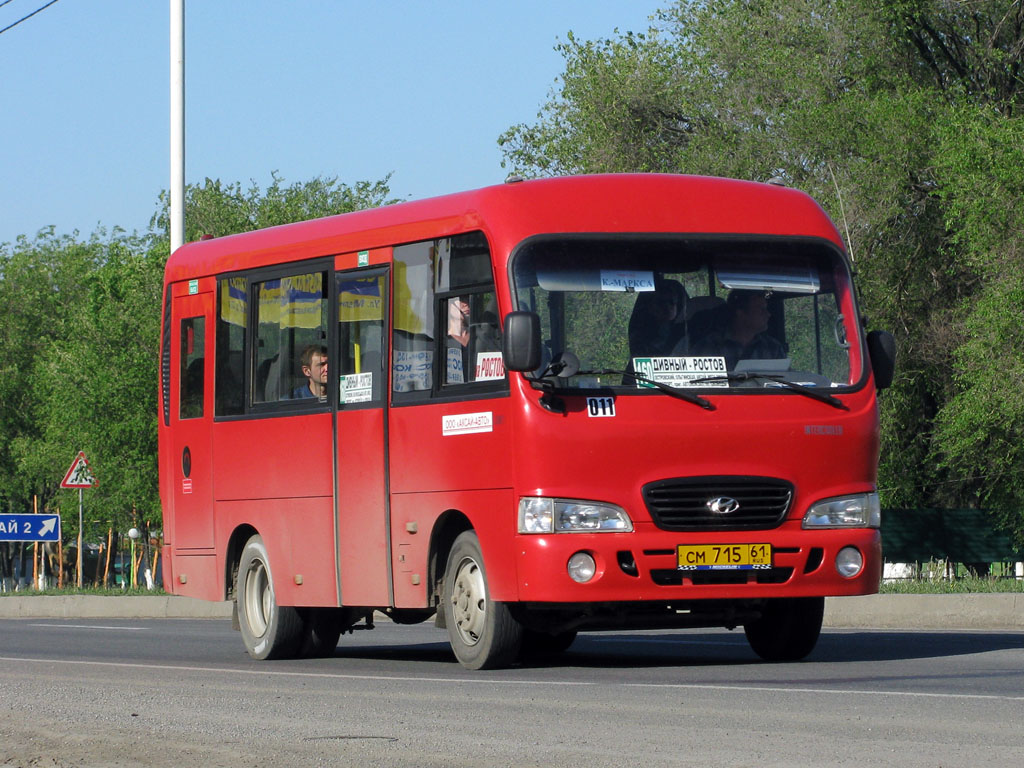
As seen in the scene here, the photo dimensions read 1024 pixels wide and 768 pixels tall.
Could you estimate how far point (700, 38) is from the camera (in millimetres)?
40938

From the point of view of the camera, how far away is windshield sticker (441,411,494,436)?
1232 cm

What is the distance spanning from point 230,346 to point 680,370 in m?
4.80

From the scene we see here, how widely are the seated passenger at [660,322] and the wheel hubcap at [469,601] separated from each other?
178 centimetres

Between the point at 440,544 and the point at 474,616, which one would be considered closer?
the point at 474,616

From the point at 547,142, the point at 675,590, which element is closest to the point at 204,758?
the point at 675,590

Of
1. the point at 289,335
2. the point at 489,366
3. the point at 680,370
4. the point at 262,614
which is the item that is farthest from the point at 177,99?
the point at 680,370

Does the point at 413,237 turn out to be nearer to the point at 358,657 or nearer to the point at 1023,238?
the point at 358,657

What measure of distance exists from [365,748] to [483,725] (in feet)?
3.25

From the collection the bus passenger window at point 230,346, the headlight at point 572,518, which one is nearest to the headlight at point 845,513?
the headlight at point 572,518

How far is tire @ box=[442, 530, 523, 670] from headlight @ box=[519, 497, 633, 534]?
0.62 metres

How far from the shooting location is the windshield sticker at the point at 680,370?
12.1 meters

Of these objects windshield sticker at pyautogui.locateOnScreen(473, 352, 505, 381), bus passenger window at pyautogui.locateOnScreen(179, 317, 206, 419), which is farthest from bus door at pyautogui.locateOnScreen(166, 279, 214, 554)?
windshield sticker at pyautogui.locateOnScreen(473, 352, 505, 381)

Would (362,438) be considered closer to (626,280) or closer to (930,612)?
(626,280)

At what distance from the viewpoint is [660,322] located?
40.4 ft
